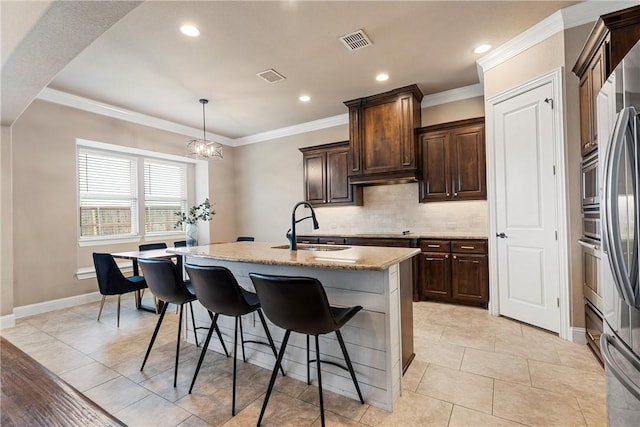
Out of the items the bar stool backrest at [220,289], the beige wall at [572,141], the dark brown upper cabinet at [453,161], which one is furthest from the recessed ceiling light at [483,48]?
the bar stool backrest at [220,289]

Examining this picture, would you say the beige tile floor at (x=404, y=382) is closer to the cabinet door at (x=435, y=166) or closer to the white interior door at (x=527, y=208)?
the white interior door at (x=527, y=208)

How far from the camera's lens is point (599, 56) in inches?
86.7

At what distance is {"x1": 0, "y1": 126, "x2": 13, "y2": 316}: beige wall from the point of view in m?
3.39

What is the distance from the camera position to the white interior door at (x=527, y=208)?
9.36ft

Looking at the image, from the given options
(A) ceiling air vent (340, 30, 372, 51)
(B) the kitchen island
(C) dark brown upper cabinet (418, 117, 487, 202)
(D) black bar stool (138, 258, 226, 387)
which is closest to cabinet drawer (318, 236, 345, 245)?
(C) dark brown upper cabinet (418, 117, 487, 202)

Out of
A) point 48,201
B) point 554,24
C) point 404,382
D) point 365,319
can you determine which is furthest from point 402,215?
point 48,201

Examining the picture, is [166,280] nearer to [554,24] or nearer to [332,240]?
[332,240]

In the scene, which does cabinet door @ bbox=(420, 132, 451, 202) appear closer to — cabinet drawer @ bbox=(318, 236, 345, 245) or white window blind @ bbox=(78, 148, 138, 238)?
cabinet drawer @ bbox=(318, 236, 345, 245)

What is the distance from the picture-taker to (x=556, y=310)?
2811 mm

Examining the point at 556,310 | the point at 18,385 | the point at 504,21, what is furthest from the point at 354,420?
the point at 504,21

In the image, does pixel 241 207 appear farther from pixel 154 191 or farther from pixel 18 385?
pixel 18 385

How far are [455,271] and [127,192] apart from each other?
5.43m

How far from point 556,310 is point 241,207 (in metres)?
5.69

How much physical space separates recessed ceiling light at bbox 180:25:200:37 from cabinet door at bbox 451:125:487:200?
3310 mm
